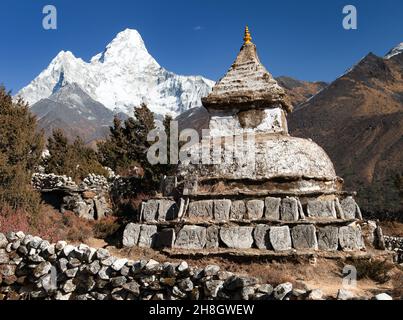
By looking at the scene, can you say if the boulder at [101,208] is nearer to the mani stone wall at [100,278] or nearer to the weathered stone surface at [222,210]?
the weathered stone surface at [222,210]

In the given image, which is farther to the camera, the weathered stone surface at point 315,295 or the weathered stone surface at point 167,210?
the weathered stone surface at point 167,210

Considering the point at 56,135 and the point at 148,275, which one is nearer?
the point at 148,275

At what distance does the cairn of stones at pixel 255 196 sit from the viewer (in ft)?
30.8

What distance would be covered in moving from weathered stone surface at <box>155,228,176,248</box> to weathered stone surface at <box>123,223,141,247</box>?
0.63 metres

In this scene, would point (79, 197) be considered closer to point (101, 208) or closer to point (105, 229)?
point (101, 208)

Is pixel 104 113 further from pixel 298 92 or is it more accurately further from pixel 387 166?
pixel 387 166

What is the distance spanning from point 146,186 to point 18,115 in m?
6.55

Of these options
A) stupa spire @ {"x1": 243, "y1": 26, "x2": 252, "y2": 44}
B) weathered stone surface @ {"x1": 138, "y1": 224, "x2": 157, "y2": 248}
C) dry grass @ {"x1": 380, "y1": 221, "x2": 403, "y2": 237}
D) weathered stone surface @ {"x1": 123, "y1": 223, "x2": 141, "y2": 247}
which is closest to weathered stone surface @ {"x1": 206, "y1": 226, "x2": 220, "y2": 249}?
weathered stone surface @ {"x1": 138, "y1": 224, "x2": 157, "y2": 248}

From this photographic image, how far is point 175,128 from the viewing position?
70.5ft

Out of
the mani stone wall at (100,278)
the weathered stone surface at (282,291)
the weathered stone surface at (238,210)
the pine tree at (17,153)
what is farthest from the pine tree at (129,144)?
the weathered stone surface at (282,291)

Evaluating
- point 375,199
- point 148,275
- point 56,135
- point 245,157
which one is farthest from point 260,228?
point 375,199

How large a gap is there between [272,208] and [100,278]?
15.2ft

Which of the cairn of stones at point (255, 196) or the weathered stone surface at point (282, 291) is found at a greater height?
the cairn of stones at point (255, 196)

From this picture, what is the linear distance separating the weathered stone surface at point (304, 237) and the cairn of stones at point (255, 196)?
2 centimetres
